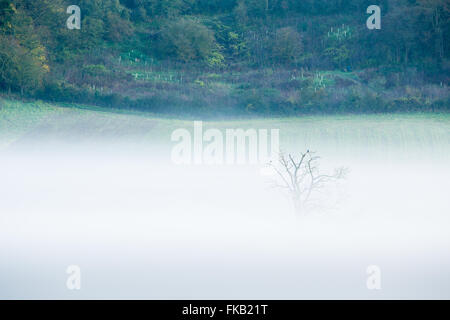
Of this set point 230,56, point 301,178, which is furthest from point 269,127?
point 230,56

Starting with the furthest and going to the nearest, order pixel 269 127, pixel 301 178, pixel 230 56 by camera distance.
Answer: pixel 230 56, pixel 269 127, pixel 301 178

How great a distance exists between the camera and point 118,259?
18.8m

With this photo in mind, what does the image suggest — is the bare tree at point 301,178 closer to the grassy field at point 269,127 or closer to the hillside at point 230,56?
the grassy field at point 269,127

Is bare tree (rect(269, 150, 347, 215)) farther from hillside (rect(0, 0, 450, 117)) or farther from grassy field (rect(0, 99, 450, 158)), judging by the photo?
hillside (rect(0, 0, 450, 117))

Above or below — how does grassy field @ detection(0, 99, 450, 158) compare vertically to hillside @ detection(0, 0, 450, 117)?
below

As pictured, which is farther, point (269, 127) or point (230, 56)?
point (230, 56)

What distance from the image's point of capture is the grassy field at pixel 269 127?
27.0 meters

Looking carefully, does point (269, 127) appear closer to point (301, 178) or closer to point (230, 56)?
point (301, 178)

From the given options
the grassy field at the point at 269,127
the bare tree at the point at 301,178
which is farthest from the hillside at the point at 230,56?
the bare tree at the point at 301,178

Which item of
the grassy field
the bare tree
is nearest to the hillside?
the grassy field

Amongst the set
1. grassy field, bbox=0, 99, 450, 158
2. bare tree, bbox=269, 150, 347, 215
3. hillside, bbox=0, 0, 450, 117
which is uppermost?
hillside, bbox=0, 0, 450, 117

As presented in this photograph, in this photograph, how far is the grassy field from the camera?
26984 mm

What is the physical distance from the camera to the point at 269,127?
28594 millimetres

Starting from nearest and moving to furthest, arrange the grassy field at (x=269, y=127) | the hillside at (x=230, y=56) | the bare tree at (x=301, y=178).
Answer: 1. the bare tree at (x=301, y=178)
2. the grassy field at (x=269, y=127)
3. the hillside at (x=230, y=56)
